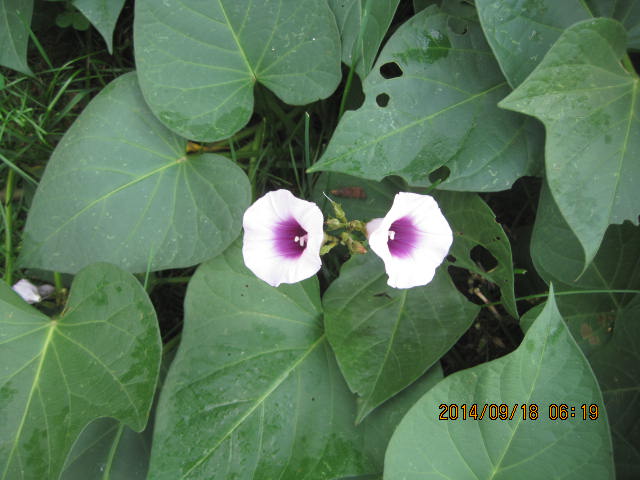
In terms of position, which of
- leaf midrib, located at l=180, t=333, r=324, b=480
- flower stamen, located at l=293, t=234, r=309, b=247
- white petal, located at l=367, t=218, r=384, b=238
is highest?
→ white petal, located at l=367, t=218, r=384, b=238

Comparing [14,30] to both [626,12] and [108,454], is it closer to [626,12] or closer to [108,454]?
[108,454]

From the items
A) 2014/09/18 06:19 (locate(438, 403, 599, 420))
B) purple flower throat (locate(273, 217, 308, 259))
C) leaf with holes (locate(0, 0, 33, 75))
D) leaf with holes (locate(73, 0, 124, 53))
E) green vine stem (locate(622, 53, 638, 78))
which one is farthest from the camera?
leaf with holes (locate(0, 0, 33, 75))

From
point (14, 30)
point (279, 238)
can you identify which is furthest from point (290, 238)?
point (14, 30)

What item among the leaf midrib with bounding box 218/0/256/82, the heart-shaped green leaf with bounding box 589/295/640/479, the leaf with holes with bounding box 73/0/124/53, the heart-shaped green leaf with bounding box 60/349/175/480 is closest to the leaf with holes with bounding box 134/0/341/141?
the leaf midrib with bounding box 218/0/256/82

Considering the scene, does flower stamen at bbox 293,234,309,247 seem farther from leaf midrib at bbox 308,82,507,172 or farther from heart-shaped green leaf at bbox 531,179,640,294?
heart-shaped green leaf at bbox 531,179,640,294

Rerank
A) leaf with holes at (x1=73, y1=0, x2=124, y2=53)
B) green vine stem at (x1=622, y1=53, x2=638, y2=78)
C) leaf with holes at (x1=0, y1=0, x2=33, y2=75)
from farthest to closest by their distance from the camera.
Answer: leaf with holes at (x1=0, y1=0, x2=33, y2=75) → leaf with holes at (x1=73, y1=0, x2=124, y2=53) → green vine stem at (x1=622, y1=53, x2=638, y2=78)

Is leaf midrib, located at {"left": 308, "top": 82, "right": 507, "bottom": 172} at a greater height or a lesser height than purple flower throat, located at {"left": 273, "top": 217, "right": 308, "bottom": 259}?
greater

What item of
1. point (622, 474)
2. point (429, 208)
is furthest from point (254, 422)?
point (622, 474)

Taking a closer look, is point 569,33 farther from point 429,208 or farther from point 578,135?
point 429,208
